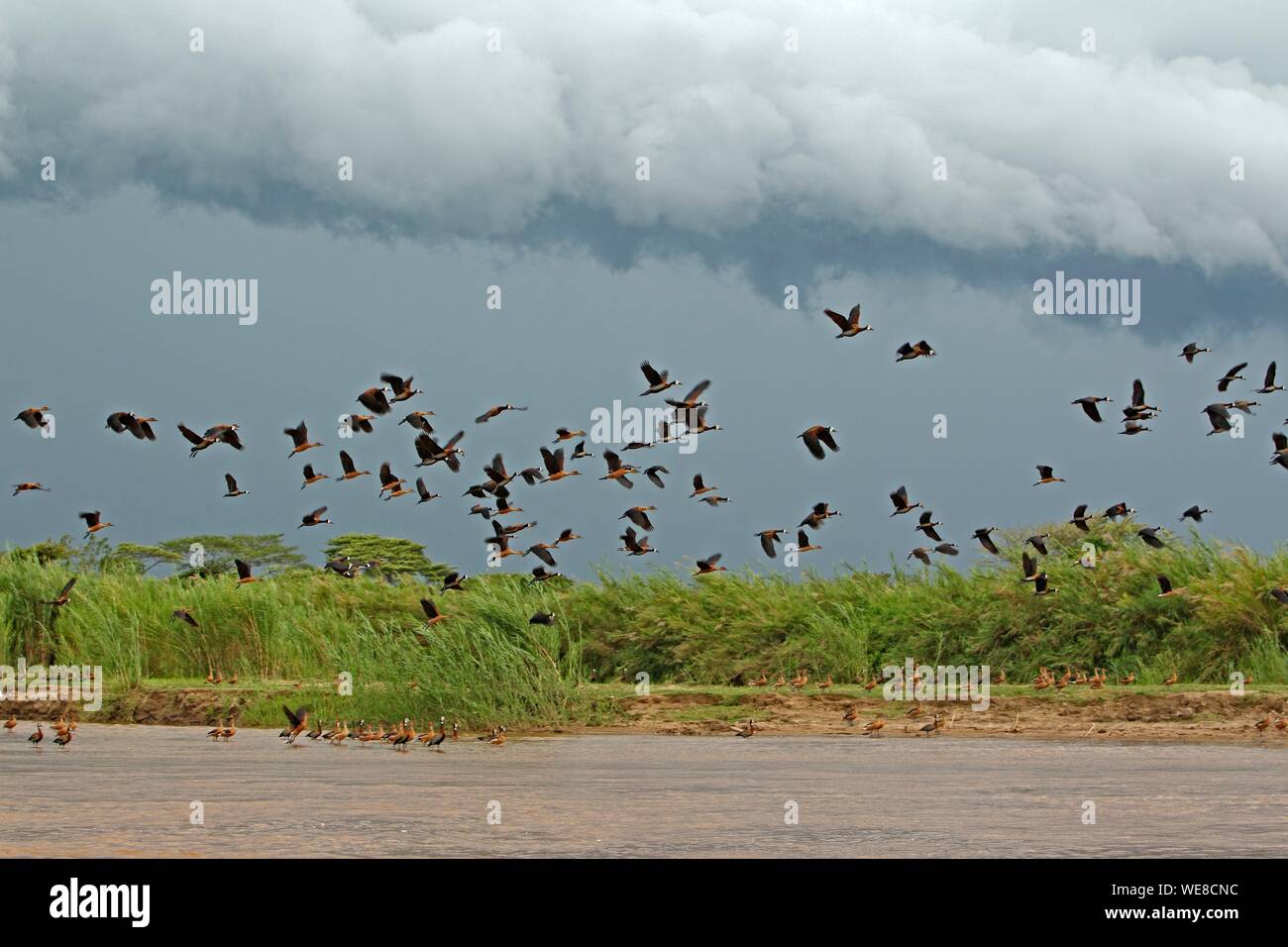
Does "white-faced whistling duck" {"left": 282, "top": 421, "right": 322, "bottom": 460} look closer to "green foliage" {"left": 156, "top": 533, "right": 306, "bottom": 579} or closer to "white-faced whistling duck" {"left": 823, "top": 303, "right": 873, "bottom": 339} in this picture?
"white-faced whistling duck" {"left": 823, "top": 303, "right": 873, "bottom": 339}

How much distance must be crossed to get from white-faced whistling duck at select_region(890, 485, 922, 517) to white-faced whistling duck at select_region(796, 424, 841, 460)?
3.70 meters

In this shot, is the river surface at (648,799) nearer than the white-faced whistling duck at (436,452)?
Yes

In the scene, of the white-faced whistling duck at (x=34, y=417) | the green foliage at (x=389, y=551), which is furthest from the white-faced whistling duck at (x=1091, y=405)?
the green foliage at (x=389, y=551)

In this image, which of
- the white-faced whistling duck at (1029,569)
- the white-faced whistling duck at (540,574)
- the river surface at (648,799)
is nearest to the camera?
the river surface at (648,799)

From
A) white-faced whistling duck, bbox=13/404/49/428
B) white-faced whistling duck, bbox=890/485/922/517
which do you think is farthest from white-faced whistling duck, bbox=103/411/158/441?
white-faced whistling duck, bbox=890/485/922/517

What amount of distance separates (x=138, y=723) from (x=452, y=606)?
5.90 meters

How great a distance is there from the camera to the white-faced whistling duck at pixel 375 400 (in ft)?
73.8

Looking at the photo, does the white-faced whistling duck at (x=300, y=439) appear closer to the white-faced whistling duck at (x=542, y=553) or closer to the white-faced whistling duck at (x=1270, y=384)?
the white-faced whistling duck at (x=542, y=553)

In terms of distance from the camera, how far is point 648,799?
13180 millimetres

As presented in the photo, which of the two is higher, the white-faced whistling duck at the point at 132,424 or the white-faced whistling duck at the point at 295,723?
the white-faced whistling duck at the point at 132,424

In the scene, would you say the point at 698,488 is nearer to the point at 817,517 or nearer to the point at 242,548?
the point at 817,517

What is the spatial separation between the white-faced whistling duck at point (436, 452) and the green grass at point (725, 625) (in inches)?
74.8

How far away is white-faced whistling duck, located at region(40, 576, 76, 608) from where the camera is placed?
86.6 ft

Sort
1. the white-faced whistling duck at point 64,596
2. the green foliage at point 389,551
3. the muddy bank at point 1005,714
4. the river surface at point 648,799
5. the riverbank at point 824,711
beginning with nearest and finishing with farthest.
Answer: the river surface at point 648,799 → the muddy bank at point 1005,714 → the riverbank at point 824,711 → the white-faced whistling duck at point 64,596 → the green foliage at point 389,551
